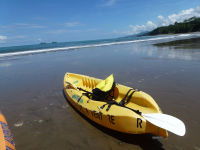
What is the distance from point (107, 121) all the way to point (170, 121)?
1470 mm

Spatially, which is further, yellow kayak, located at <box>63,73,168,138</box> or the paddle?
yellow kayak, located at <box>63,73,168,138</box>

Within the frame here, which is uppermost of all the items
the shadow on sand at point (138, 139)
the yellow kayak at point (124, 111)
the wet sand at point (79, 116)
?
the yellow kayak at point (124, 111)

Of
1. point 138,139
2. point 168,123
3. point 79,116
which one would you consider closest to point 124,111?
point 138,139

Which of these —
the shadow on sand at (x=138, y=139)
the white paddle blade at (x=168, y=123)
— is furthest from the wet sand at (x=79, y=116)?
the white paddle blade at (x=168, y=123)

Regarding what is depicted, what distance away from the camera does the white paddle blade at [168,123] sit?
2.25 m

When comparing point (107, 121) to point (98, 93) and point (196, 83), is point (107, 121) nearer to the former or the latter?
point (98, 93)

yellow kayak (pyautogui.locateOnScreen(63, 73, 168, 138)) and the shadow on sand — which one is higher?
yellow kayak (pyautogui.locateOnScreen(63, 73, 168, 138))

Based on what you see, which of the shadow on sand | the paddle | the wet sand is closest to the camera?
the paddle

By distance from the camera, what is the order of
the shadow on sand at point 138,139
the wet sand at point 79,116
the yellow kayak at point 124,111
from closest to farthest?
the yellow kayak at point 124,111, the shadow on sand at point 138,139, the wet sand at point 79,116

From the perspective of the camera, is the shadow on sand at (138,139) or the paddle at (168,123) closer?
the paddle at (168,123)

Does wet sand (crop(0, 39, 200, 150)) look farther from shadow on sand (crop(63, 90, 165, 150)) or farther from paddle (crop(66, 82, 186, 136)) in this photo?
paddle (crop(66, 82, 186, 136))

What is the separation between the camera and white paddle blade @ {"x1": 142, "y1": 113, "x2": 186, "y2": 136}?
225 centimetres

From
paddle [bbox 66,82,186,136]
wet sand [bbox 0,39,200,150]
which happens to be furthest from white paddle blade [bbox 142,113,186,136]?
wet sand [bbox 0,39,200,150]

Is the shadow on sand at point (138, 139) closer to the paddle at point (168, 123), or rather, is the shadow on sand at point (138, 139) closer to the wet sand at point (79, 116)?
the wet sand at point (79, 116)
